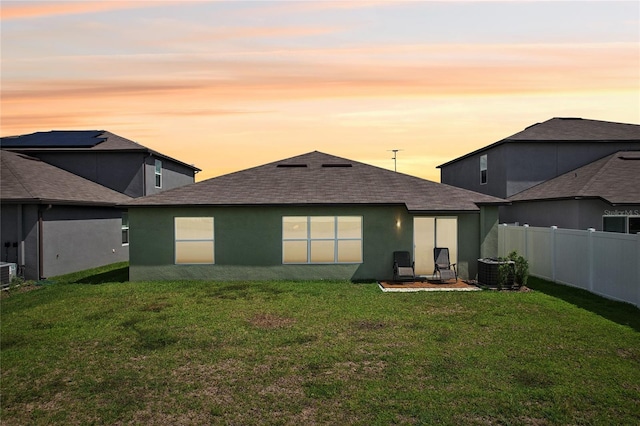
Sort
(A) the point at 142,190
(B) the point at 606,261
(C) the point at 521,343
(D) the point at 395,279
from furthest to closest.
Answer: (A) the point at 142,190 → (D) the point at 395,279 → (B) the point at 606,261 → (C) the point at 521,343

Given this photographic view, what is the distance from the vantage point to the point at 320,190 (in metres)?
16.4

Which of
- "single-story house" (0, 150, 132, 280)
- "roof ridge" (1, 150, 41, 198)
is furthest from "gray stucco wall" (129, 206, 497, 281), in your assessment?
"roof ridge" (1, 150, 41, 198)

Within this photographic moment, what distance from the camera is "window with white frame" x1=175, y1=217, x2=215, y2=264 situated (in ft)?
51.0

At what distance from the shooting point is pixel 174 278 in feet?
50.6

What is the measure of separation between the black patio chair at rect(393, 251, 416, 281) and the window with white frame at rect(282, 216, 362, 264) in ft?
4.33

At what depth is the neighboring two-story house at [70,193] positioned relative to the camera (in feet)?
52.9

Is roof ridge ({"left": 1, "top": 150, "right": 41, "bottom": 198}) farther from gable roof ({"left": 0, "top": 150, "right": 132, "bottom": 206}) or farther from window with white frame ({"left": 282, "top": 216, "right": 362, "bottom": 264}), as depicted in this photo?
window with white frame ({"left": 282, "top": 216, "right": 362, "bottom": 264})

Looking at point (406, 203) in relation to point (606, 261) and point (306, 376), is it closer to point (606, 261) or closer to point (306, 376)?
point (606, 261)

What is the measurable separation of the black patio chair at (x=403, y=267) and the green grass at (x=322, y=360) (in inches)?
83.4

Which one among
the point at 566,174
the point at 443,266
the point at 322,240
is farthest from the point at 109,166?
the point at 566,174

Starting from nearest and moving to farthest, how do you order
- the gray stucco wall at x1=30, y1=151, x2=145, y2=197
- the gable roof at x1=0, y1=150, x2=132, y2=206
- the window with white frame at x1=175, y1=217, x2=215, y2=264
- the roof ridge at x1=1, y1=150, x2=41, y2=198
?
the window with white frame at x1=175, y1=217, x2=215, y2=264
the gable roof at x1=0, y1=150, x2=132, y2=206
the roof ridge at x1=1, y1=150, x2=41, y2=198
the gray stucco wall at x1=30, y1=151, x2=145, y2=197

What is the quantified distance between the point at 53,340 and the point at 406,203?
10.9m

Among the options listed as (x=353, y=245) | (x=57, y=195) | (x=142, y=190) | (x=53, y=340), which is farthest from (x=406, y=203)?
(x=142, y=190)

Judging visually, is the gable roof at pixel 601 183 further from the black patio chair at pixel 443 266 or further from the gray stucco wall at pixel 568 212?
the black patio chair at pixel 443 266
